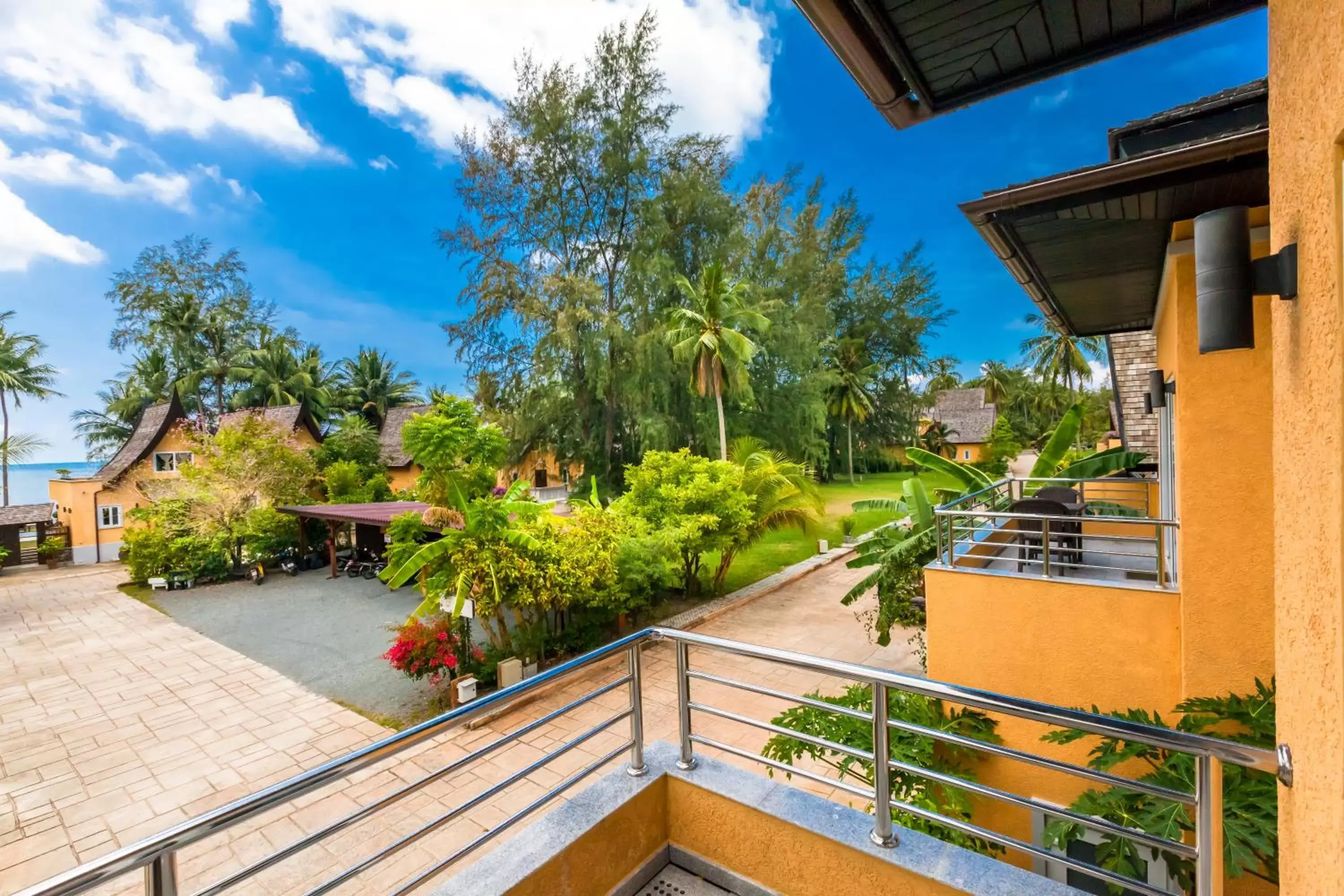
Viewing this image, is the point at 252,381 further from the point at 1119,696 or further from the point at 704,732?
the point at 1119,696

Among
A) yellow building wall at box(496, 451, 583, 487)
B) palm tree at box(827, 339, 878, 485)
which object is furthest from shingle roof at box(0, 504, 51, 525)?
palm tree at box(827, 339, 878, 485)

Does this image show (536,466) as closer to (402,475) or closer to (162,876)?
(402,475)

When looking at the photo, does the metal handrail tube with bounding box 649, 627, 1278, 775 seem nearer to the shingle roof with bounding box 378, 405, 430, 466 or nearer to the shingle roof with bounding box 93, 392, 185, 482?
the shingle roof with bounding box 378, 405, 430, 466

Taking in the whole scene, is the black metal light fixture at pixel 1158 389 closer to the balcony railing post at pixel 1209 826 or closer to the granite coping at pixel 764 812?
the balcony railing post at pixel 1209 826

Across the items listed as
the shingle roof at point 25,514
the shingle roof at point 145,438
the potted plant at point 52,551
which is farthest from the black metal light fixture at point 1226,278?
the shingle roof at point 25,514

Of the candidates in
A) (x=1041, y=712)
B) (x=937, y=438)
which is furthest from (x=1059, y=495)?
(x=937, y=438)

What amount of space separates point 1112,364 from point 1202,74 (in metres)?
4.87

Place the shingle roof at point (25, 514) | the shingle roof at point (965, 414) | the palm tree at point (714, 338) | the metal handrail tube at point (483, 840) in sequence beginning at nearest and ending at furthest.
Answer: the metal handrail tube at point (483, 840) < the palm tree at point (714, 338) < the shingle roof at point (25, 514) < the shingle roof at point (965, 414)

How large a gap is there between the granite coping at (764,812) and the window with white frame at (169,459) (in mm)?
29996

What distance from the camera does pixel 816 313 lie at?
28.5 meters

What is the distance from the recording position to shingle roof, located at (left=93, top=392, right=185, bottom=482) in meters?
24.5

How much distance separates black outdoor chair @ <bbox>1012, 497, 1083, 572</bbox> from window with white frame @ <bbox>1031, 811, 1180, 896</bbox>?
2318mm

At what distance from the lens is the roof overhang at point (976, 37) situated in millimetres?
→ 1987

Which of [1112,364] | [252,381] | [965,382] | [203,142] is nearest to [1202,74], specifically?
[1112,364]
